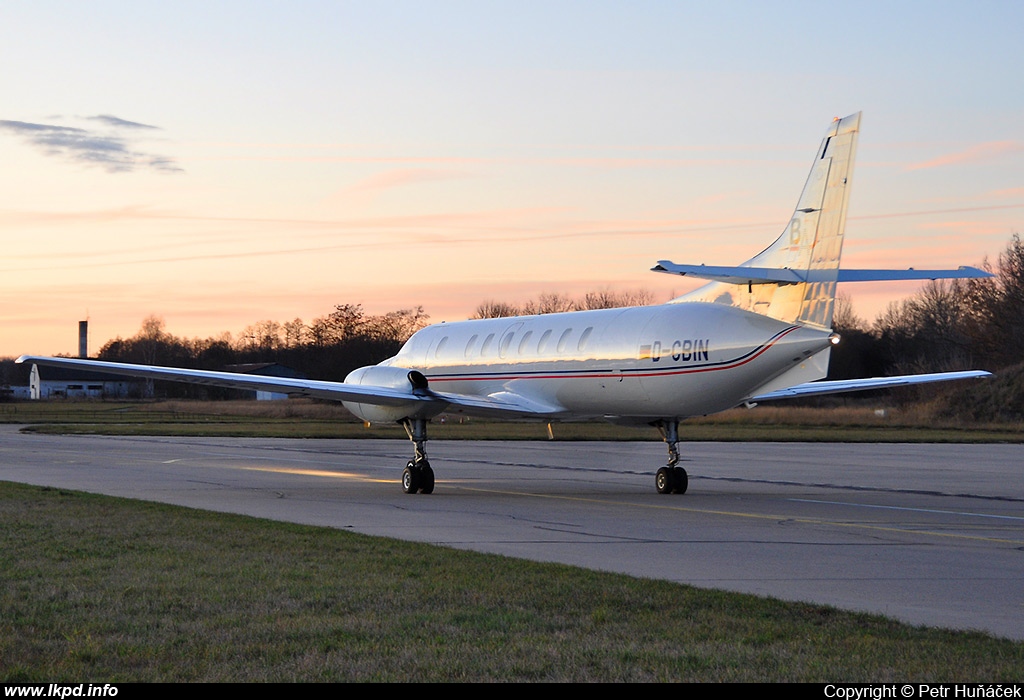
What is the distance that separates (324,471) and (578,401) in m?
8.88

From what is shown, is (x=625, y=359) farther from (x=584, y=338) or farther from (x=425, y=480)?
(x=425, y=480)

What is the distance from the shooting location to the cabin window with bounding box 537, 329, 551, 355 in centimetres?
2230

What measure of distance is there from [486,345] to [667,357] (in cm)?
583

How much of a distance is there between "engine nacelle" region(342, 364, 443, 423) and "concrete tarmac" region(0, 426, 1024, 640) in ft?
5.03

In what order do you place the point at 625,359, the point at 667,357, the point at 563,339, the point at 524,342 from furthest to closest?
1. the point at 524,342
2. the point at 563,339
3. the point at 625,359
4. the point at 667,357

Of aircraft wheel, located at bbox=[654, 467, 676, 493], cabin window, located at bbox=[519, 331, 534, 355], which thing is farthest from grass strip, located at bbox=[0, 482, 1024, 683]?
cabin window, located at bbox=[519, 331, 534, 355]

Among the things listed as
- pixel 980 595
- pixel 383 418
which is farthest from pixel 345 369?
pixel 980 595

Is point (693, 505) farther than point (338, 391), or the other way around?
point (338, 391)

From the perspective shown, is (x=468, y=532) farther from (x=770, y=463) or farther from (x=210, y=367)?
(x=210, y=367)

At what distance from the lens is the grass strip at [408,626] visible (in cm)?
683

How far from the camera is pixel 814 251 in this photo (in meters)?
17.9

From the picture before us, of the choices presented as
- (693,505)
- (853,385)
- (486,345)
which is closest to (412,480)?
(486,345)

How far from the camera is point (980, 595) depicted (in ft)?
33.1

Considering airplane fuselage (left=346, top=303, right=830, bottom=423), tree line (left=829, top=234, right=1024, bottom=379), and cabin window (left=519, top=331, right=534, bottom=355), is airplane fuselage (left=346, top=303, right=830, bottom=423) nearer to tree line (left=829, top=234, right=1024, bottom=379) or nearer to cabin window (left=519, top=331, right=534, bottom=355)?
cabin window (left=519, top=331, right=534, bottom=355)
